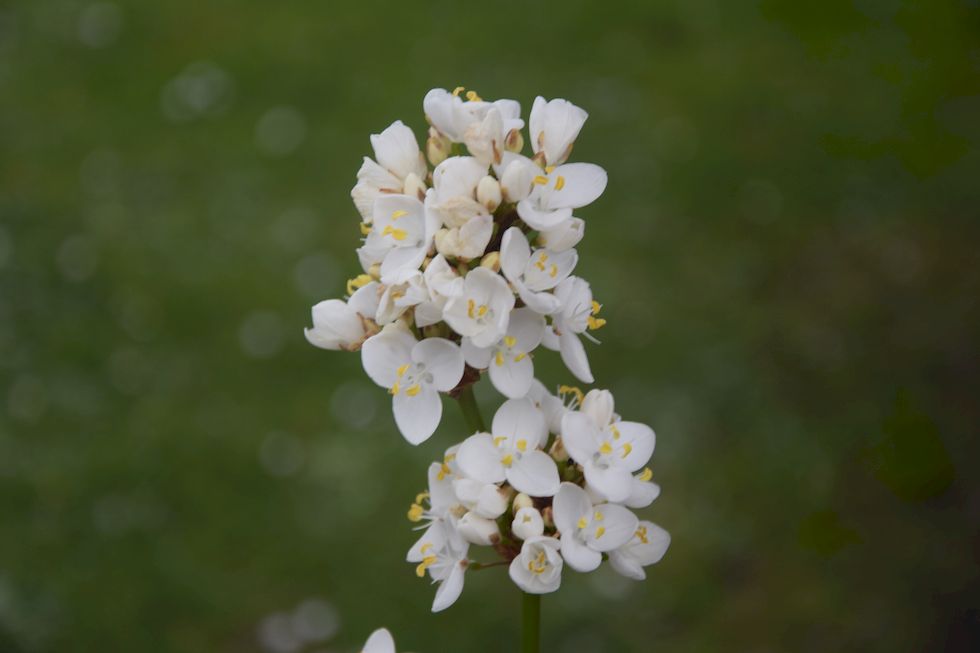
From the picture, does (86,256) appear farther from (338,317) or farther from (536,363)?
(338,317)

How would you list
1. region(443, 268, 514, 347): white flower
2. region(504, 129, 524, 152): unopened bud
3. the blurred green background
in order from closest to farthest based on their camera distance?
1. region(443, 268, 514, 347): white flower
2. region(504, 129, 524, 152): unopened bud
3. the blurred green background

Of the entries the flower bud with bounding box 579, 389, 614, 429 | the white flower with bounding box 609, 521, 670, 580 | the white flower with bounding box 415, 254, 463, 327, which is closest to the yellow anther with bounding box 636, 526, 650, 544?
the white flower with bounding box 609, 521, 670, 580

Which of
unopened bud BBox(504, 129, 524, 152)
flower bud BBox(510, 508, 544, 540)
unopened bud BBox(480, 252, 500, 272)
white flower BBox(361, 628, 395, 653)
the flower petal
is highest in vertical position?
unopened bud BBox(504, 129, 524, 152)

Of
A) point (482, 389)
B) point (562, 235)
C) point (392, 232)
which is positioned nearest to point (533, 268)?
point (562, 235)

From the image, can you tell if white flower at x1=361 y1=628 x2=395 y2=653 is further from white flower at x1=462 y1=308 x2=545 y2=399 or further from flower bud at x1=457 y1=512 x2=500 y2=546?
white flower at x1=462 y1=308 x2=545 y2=399

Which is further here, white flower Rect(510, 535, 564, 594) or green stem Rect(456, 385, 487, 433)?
green stem Rect(456, 385, 487, 433)

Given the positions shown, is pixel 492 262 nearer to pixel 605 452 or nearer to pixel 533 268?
pixel 533 268
